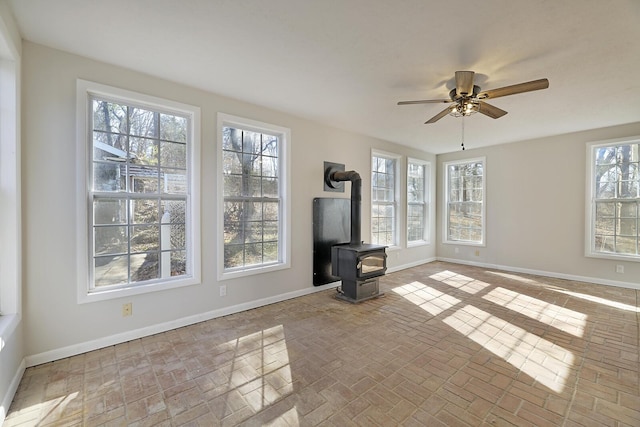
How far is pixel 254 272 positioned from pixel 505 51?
350 cm

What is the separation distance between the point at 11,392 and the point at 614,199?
7645mm

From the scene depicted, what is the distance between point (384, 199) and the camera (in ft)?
19.0

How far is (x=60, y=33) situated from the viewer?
222 cm

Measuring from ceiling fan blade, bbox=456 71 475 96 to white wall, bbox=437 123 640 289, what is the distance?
3.71 m

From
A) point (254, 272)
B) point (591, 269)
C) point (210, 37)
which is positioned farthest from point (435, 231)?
point (210, 37)

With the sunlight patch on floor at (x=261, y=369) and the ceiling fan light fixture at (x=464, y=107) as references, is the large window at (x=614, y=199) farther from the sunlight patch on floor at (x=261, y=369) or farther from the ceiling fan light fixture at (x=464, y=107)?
the sunlight patch on floor at (x=261, y=369)

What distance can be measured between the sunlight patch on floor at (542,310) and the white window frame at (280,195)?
3.03m

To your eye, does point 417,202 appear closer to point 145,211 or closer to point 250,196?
point 250,196

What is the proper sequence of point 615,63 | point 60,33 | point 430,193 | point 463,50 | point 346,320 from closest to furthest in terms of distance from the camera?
point 60,33 → point 463,50 → point 615,63 → point 346,320 → point 430,193

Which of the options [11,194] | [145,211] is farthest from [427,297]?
[11,194]

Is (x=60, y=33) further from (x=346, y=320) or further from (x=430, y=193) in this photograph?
(x=430, y=193)

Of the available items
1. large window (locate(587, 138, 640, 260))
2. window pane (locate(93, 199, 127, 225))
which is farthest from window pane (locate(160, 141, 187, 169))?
large window (locate(587, 138, 640, 260))

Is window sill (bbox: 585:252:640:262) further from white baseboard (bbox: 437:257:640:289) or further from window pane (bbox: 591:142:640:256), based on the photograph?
white baseboard (bbox: 437:257:640:289)

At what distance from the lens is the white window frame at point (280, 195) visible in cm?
340
